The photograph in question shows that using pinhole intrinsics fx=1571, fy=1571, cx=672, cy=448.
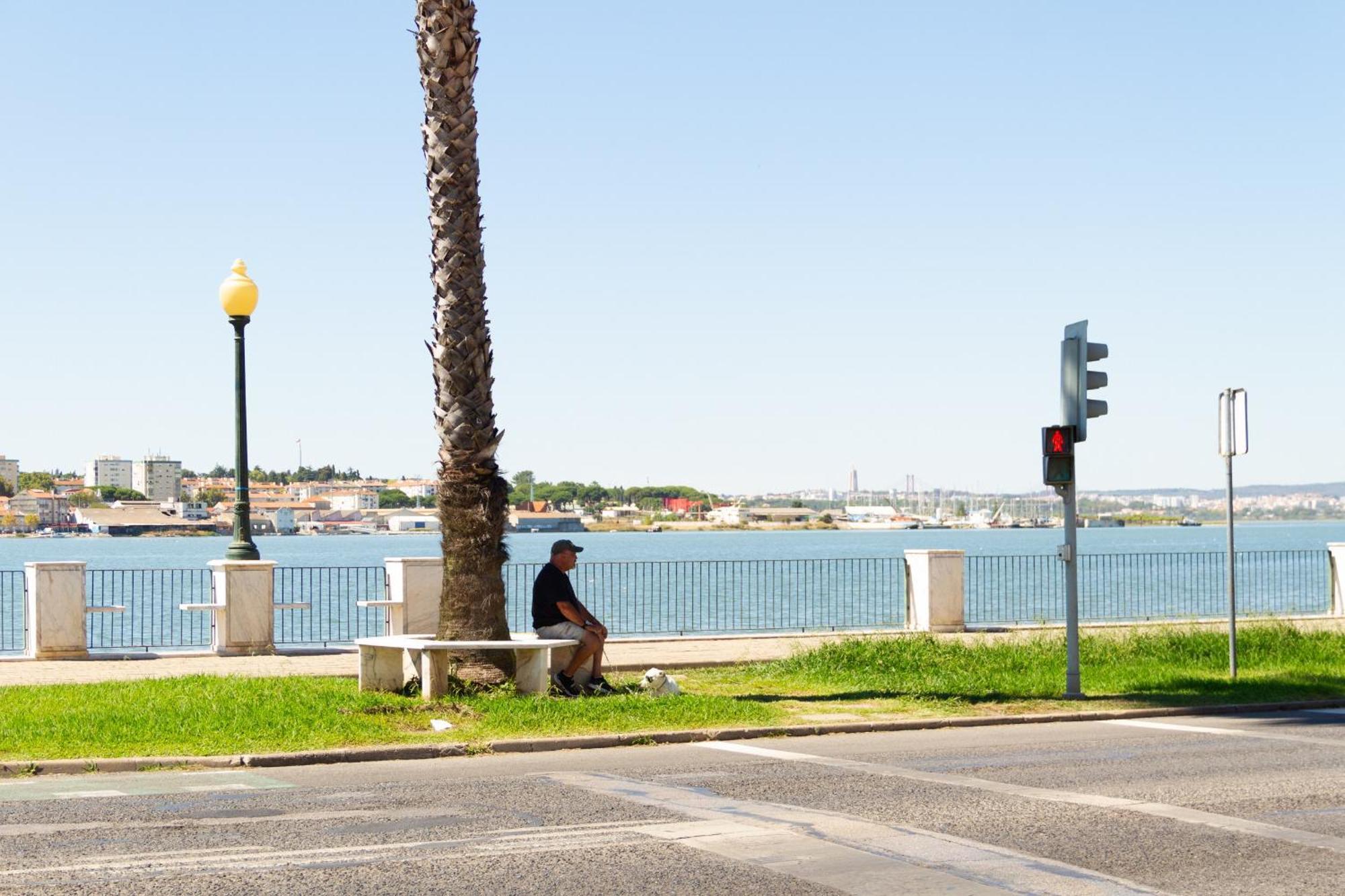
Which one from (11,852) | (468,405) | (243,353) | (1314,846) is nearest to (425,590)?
(243,353)

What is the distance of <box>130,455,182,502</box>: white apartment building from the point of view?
586ft

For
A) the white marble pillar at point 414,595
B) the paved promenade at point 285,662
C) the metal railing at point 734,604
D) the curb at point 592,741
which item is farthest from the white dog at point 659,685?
the metal railing at point 734,604

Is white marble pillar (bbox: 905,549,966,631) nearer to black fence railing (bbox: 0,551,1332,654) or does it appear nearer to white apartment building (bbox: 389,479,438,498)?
Answer: black fence railing (bbox: 0,551,1332,654)

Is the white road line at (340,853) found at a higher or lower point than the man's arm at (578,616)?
lower

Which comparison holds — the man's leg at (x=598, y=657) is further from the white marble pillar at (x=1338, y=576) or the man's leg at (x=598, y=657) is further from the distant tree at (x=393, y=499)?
the distant tree at (x=393, y=499)

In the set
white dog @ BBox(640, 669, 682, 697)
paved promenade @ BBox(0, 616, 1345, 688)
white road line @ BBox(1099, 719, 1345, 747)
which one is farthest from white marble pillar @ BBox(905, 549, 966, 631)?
white dog @ BBox(640, 669, 682, 697)

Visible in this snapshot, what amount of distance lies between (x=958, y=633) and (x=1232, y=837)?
45.9ft

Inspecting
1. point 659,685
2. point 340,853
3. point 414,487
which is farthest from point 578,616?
point 414,487

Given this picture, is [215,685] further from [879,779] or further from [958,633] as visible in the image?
[958,633]

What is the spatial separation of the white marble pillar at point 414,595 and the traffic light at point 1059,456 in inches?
301

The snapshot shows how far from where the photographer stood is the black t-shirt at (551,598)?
1488 centimetres

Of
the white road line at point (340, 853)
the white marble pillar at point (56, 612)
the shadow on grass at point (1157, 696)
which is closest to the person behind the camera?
the white road line at point (340, 853)

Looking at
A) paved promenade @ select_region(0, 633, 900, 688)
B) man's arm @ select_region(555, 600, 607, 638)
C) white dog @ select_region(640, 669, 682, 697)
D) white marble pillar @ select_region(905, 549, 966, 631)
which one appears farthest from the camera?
white marble pillar @ select_region(905, 549, 966, 631)

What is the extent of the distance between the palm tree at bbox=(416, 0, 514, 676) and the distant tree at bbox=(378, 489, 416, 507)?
170m
